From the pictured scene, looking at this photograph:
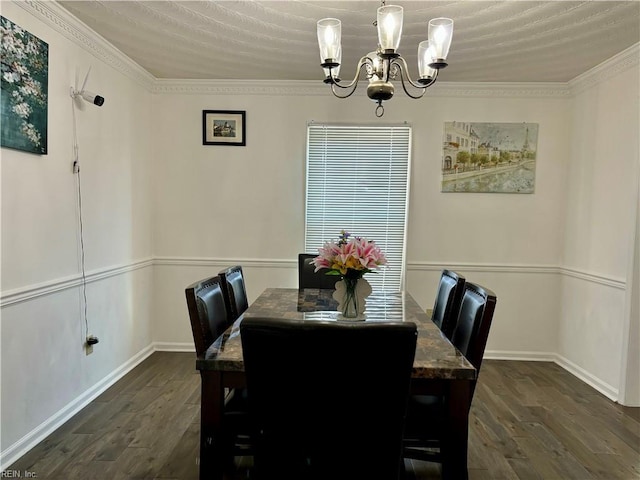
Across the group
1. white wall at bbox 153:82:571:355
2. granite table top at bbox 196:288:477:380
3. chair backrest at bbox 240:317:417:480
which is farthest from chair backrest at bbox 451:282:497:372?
white wall at bbox 153:82:571:355

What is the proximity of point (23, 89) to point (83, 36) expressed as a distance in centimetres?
74

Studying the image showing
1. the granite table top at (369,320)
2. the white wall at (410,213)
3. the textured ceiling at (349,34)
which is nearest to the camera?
the granite table top at (369,320)

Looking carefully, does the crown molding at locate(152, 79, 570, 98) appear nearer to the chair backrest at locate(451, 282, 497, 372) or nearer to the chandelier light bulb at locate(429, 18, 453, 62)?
the chandelier light bulb at locate(429, 18, 453, 62)

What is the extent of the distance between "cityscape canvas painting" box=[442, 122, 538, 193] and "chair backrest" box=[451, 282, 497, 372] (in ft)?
6.60

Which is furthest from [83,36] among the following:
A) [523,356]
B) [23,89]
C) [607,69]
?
[523,356]

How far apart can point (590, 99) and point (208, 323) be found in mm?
3504

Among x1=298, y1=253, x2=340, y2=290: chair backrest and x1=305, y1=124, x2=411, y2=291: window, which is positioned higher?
x1=305, y1=124, x2=411, y2=291: window

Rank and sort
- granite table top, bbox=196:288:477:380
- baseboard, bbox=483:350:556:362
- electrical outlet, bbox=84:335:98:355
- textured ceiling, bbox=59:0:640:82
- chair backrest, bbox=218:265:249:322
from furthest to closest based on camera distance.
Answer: baseboard, bbox=483:350:556:362 → electrical outlet, bbox=84:335:98:355 → textured ceiling, bbox=59:0:640:82 → chair backrest, bbox=218:265:249:322 → granite table top, bbox=196:288:477:380

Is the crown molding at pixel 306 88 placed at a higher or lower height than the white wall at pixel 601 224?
higher

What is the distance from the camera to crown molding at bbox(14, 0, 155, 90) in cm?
222

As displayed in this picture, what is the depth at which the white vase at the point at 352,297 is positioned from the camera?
1989mm

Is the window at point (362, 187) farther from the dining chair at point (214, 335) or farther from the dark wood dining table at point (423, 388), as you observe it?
the dark wood dining table at point (423, 388)

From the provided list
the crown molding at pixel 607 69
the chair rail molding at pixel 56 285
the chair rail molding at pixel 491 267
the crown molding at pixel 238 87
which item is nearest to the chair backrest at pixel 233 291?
the chair rail molding at pixel 56 285

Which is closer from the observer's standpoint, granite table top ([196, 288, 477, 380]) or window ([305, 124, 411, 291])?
granite table top ([196, 288, 477, 380])
